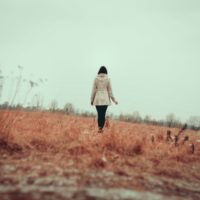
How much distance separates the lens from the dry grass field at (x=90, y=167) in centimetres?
290

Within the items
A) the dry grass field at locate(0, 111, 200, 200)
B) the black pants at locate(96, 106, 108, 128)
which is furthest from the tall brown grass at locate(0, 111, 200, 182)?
the black pants at locate(96, 106, 108, 128)

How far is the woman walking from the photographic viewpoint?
844 cm

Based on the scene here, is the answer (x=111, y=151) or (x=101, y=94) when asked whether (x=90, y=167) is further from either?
(x=101, y=94)

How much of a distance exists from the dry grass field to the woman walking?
2344 mm

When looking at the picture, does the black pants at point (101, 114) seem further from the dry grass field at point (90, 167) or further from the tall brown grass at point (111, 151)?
the tall brown grass at point (111, 151)

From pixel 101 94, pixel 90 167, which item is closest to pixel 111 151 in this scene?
pixel 90 167

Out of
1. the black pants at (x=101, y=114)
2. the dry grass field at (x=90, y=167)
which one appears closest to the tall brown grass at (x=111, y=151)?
the dry grass field at (x=90, y=167)

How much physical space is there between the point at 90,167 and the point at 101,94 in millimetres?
4714

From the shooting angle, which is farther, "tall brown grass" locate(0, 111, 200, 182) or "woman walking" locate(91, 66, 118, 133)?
Result: "woman walking" locate(91, 66, 118, 133)

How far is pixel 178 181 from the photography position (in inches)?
148

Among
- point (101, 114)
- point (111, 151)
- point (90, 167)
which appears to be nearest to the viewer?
point (90, 167)

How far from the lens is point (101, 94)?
27.9 ft

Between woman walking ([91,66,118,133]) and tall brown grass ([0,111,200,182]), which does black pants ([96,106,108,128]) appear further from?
tall brown grass ([0,111,200,182])

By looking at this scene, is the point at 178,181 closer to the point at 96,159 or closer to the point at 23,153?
the point at 96,159
